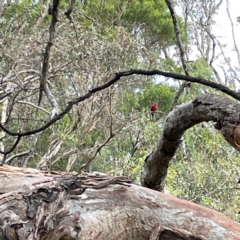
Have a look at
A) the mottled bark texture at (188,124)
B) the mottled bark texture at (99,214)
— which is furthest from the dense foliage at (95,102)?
the mottled bark texture at (99,214)

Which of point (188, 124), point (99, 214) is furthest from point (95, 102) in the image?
point (99, 214)

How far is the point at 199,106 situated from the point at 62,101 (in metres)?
→ 2.73

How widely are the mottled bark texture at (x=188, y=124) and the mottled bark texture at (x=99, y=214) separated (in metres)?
0.17

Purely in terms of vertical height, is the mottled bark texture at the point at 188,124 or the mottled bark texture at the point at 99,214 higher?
the mottled bark texture at the point at 188,124

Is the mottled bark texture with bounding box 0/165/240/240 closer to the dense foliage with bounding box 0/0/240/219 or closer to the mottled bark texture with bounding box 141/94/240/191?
the mottled bark texture with bounding box 141/94/240/191

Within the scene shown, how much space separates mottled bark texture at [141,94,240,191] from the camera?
2.84 feet

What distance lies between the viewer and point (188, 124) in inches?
43.0

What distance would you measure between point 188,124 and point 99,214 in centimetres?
41

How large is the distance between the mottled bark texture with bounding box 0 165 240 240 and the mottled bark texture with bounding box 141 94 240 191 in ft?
0.57

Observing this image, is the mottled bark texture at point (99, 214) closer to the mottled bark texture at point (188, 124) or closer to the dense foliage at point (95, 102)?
the mottled bark texture at point (188, 124)

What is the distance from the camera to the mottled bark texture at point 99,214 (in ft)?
2.37

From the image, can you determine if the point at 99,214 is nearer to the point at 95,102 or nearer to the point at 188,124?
the point at 188,124

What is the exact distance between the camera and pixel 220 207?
273cm

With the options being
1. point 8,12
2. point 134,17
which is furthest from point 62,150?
point 134,17
